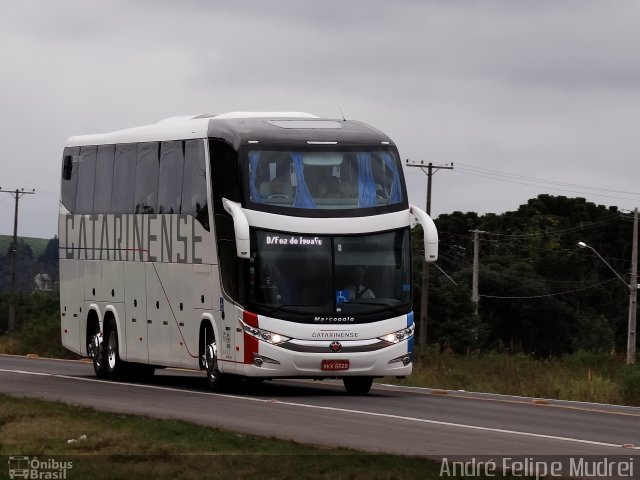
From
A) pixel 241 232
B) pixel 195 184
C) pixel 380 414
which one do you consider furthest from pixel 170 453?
pixel 195 184

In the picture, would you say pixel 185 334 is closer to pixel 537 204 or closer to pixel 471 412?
pixel 471 412

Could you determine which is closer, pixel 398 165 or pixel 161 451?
pixel 161 451

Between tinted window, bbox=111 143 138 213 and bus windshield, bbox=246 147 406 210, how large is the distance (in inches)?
197

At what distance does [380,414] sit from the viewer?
2292 centimetres

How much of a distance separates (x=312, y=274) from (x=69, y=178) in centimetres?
939

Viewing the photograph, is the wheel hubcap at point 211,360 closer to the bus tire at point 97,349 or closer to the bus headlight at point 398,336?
the bus headlight at point 398,336

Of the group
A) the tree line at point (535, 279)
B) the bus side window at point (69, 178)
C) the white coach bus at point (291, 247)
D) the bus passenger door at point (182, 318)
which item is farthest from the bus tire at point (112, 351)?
the tree line at point (535, 279)

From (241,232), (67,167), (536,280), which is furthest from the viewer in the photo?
(536,280)

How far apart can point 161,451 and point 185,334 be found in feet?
40.2

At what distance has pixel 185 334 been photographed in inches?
1144

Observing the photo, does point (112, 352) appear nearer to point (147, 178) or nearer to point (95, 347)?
point (95, 347)

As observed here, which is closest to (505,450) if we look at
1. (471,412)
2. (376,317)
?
(471,412)

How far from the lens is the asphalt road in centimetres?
1867

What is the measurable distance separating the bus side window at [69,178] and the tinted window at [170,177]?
4.57 metres
